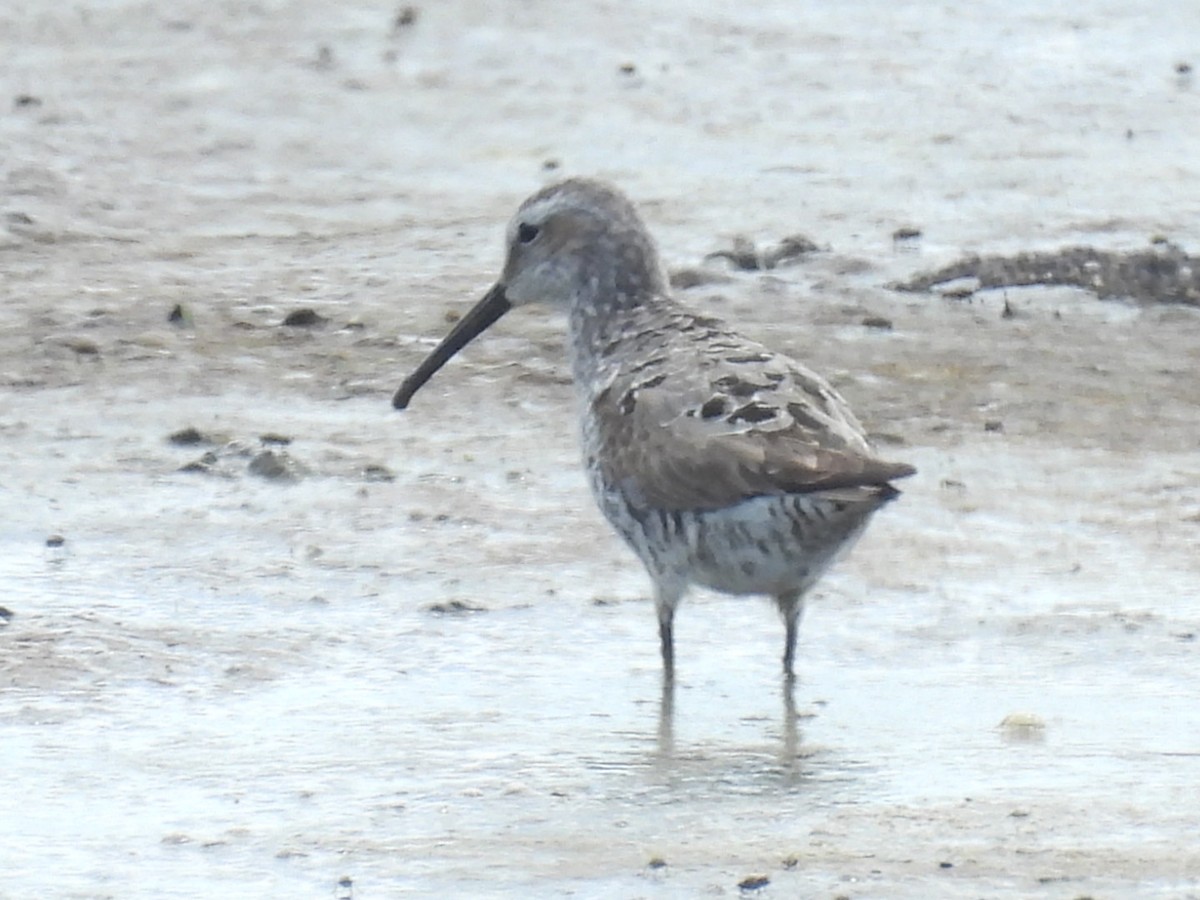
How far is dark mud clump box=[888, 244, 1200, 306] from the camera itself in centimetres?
1120

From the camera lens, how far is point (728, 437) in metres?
7.02

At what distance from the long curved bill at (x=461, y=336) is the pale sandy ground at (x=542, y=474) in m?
0.22

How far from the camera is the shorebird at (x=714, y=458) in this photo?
687 centimetres

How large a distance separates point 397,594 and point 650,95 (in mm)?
7055

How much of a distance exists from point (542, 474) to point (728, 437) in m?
2.15

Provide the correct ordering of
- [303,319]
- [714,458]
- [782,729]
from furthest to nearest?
1. [303,319]
2. [714,458]
3. [782,729]

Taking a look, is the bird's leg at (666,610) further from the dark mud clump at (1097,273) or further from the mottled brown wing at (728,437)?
the dark mud clump at (1097,273)

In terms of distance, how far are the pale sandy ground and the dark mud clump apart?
16cm

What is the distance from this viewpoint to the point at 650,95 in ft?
47.6

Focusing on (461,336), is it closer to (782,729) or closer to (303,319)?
(303,319)

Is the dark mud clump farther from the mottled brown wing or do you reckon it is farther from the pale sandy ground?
the mottled brown wing

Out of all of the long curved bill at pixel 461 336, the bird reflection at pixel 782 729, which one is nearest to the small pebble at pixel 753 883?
the bird reflection at pixel 782 729

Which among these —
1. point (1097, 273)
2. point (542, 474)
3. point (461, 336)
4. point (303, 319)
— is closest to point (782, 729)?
point (542, 474)

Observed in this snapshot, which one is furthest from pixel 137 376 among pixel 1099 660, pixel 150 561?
pixel 1099 660
